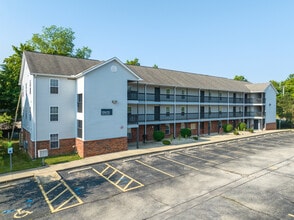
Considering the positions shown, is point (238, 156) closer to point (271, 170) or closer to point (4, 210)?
point (271, 170)

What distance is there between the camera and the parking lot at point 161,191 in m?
8.69

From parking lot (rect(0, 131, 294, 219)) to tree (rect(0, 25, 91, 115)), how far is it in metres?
18.5

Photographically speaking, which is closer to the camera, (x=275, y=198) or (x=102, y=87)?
(x=275, y=198)

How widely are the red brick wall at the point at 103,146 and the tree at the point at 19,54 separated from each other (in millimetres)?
15974

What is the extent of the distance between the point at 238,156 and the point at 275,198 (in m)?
8.46

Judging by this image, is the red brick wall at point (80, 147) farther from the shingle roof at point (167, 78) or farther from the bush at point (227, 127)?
the bush at point (227, 127)

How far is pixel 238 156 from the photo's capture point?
59.6 ft

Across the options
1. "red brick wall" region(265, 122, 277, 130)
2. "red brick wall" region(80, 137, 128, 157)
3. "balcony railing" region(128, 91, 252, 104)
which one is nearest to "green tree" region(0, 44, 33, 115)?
"red brick wall" region(80, 137, 128, 157)

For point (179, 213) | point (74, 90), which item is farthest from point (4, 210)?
point (74, 90)

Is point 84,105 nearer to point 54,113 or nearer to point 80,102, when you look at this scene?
point 80,102

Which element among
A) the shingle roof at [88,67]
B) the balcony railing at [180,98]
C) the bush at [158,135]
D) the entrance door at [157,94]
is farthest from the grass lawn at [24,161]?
the entrance door at [157,94]

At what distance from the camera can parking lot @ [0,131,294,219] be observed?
8.69 meters

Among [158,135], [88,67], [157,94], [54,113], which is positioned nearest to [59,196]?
[54,113]

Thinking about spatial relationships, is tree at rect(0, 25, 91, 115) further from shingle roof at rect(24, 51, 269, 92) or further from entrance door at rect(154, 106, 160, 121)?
entrance door at rect(154, 106, 160, 121)
